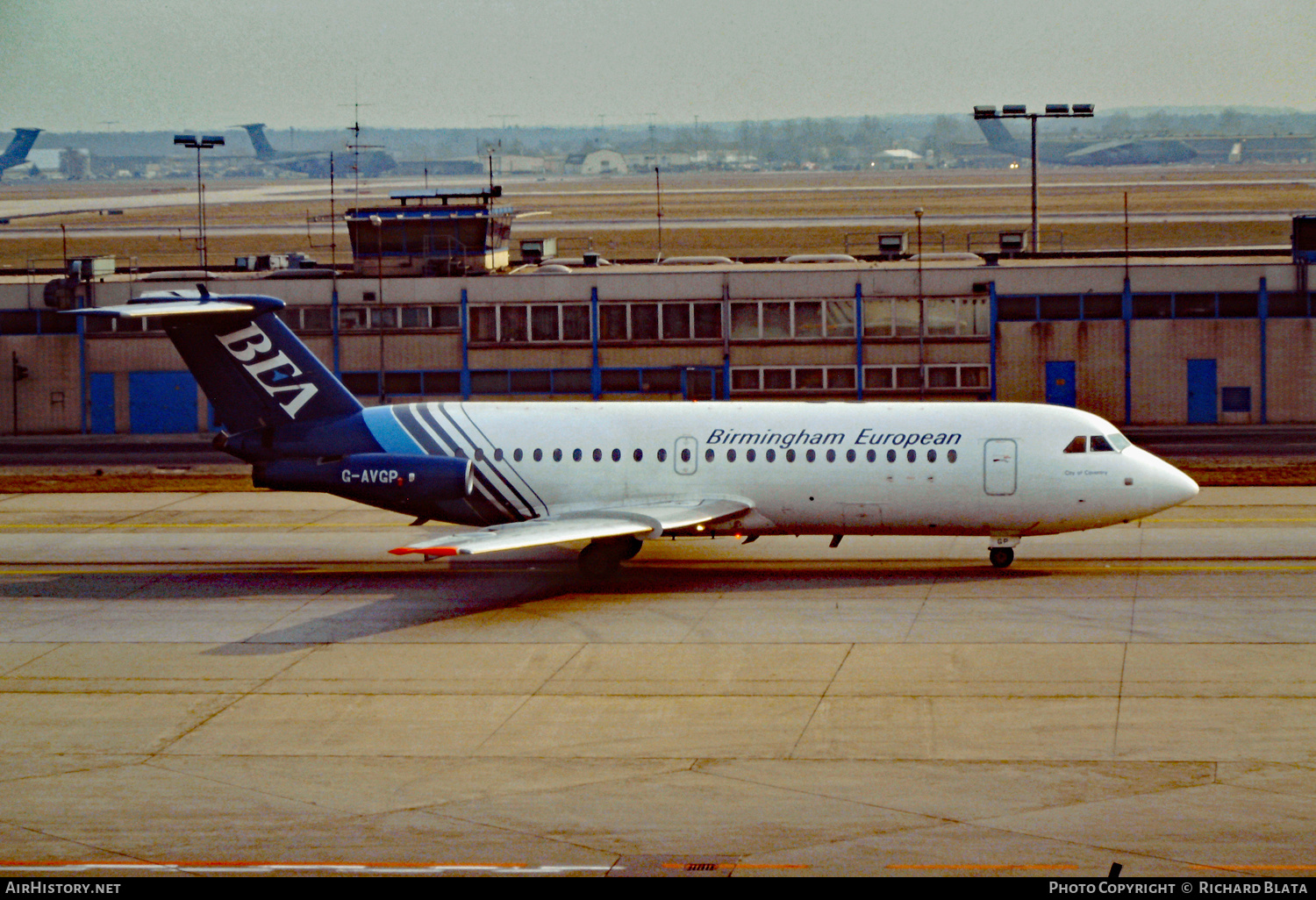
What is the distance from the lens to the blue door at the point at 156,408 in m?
65.9

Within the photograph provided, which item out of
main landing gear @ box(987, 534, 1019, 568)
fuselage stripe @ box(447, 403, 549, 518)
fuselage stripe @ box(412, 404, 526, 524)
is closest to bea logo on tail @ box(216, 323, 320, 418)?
fuselage stripe @ box(412, 404, 526, 524)

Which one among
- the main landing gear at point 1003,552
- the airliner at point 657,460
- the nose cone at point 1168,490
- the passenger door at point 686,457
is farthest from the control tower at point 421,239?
Result: the nose cone at point 1168,490

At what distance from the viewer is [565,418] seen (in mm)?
36625

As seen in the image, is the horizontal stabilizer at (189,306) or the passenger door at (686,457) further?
the passenger door at (686,457)

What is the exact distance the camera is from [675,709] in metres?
25.2

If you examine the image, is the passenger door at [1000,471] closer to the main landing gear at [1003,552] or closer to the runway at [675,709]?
the main landing gear at [1003,552]

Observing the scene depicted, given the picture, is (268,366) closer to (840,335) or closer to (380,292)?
(380,292)

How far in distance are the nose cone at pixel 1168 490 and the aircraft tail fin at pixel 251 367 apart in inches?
732

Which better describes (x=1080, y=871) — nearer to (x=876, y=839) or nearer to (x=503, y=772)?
(x=876, y=839)

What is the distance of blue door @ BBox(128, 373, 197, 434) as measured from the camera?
216 ft

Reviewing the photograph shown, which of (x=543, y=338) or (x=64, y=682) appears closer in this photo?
(x=64, y=682)

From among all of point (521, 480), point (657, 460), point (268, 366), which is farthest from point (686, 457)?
point (268, 366)

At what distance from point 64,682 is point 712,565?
595 inches

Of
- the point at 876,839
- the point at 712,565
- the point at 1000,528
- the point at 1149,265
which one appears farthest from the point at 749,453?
the point at 1149,265
